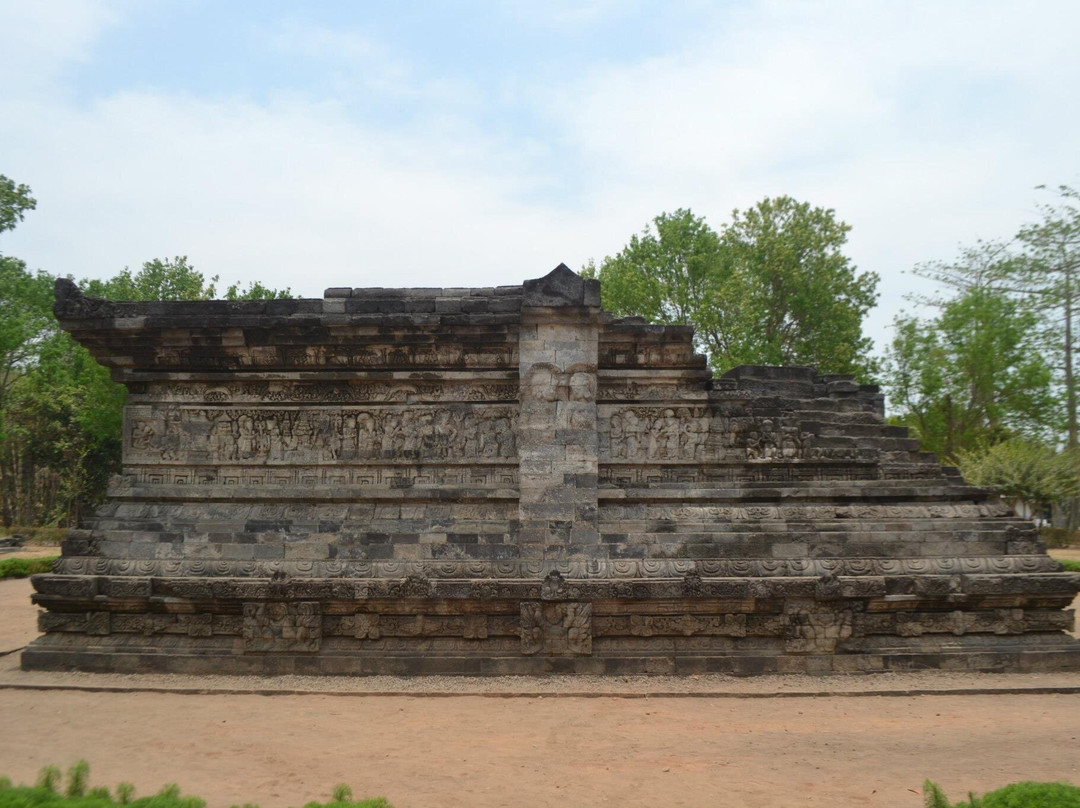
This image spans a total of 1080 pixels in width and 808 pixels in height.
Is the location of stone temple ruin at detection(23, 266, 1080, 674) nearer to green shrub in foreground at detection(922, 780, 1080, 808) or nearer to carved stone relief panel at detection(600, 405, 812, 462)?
carved stone relief panel at detection(600, 405, 812, 462)

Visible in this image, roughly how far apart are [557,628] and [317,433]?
3.57 m

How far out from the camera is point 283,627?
26.0ft

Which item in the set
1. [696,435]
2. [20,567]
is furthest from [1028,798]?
[20,567]

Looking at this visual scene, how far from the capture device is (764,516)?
842 cm

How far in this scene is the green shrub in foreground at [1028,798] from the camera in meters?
3.99

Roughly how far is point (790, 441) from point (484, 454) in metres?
3.54

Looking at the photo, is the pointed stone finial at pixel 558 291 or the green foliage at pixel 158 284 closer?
the pointed stone finial at pixel 558 291

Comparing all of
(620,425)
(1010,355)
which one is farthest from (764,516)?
(1010,355)

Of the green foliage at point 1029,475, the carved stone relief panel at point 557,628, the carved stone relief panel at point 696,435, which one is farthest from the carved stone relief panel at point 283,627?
the green foliage at point 1029,475

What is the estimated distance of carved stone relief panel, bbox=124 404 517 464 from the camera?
8.73 m

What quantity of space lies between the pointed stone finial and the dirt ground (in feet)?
13.2

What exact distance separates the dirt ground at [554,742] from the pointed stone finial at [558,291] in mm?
4024

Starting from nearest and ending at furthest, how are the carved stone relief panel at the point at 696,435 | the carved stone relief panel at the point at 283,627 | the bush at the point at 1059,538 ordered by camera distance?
the carved stone relief panel at the point at 283,627 → the carved stone relief panel at the point at 696,435 → the bush at the point at 1059,538

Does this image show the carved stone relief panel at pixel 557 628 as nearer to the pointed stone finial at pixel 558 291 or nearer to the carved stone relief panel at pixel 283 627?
the carved stone relief panel at pixel 283 627
